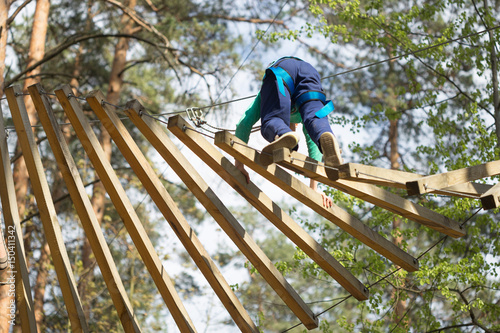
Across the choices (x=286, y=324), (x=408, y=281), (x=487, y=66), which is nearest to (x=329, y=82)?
(x=487, y=66)

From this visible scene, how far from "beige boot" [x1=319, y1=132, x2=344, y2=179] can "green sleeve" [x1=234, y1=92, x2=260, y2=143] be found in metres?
0.72

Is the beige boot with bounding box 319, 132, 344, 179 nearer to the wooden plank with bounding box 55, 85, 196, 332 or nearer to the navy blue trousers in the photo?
the navy blue trousers

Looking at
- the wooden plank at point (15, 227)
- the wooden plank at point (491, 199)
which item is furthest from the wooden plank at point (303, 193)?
the wooden plank at point (15, 227)

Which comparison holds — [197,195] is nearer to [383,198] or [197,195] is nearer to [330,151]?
[330,151]

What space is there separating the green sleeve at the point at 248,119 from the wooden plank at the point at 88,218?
1.12 metres

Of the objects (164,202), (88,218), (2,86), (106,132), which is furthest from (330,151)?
(106,132)

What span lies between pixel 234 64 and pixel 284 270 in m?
5.13

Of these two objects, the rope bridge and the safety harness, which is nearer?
the rope bridge

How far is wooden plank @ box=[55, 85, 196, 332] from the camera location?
3.57 m

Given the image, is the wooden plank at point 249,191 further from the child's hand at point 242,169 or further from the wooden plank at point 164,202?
the wooden plank at point 164,202

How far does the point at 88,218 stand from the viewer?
3.72 m

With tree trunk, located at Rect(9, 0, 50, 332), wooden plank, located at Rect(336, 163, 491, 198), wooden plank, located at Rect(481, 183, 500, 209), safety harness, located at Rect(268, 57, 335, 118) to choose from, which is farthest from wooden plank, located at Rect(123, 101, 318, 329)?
tree trunk, located at Rect(9, 0, 50, 332)

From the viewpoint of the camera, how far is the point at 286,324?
19234 mm

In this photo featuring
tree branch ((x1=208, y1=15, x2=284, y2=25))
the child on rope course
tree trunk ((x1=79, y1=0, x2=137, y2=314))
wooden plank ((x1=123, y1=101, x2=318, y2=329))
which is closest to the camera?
the child on rope course
